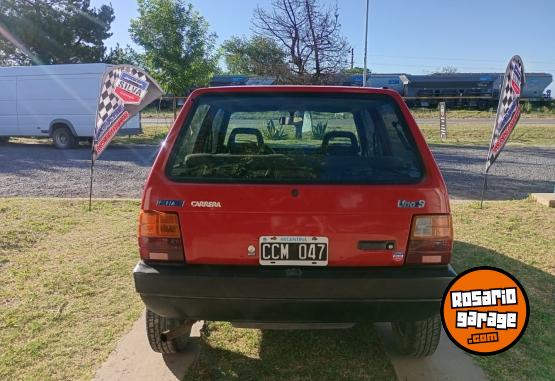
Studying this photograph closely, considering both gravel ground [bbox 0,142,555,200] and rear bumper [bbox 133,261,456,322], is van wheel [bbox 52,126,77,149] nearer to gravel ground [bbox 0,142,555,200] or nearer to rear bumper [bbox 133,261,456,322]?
gravel ground [bbox 0,142,555,200]

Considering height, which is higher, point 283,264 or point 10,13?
point 10,13

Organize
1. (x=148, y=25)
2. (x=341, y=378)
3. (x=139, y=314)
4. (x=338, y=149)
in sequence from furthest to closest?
1. (x=148, y=25)
2. (x=139, y=314)
3. (x=338, y=149)
4. (x=341, y=378)

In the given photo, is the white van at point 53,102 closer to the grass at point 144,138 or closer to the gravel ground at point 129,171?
the gravel ground at point 129,171

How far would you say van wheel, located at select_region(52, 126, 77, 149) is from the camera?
48.6 ft

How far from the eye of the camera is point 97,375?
2.66 m

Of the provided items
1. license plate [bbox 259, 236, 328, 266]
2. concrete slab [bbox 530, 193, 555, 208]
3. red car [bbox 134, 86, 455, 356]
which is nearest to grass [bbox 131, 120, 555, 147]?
concrete slab [bbox 530, 193, 555, 208]

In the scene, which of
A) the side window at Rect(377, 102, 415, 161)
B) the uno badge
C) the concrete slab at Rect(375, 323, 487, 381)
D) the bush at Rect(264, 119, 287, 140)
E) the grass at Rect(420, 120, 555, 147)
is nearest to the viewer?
the side window at Rect(377, 102, 415, 161)

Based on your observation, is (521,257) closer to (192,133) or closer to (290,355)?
(290,355)

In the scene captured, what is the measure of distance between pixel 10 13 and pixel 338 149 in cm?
3286

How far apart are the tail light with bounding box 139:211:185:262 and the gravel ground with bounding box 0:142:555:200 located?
5.73m

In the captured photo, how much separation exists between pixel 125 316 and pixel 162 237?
4.65 feet

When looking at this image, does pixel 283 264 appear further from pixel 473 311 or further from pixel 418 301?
pixel 473 311

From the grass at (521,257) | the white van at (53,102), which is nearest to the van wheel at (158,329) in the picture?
the grass at (521,257)

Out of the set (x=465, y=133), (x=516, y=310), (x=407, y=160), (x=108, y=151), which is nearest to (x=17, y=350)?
(x=407, y=160)
